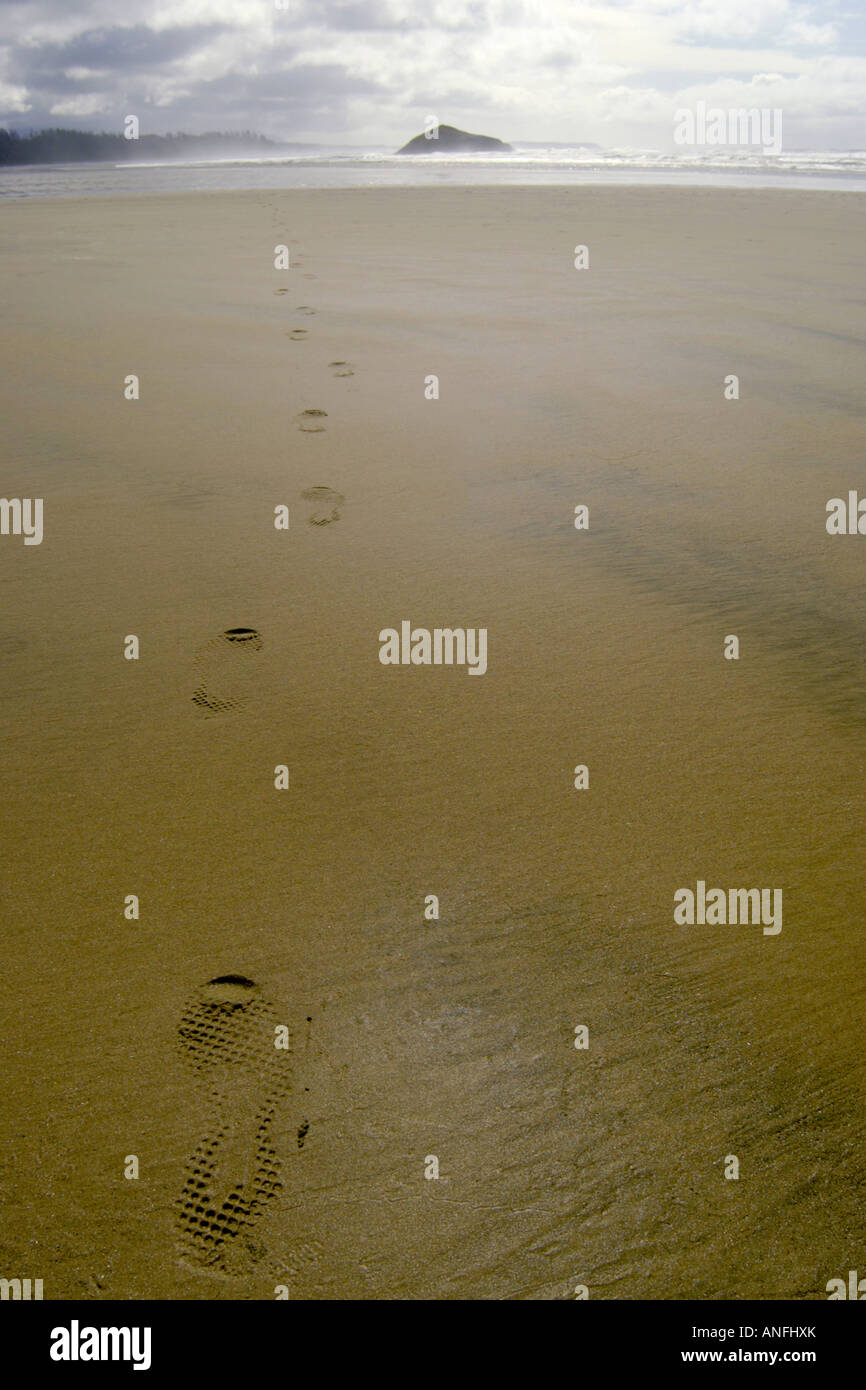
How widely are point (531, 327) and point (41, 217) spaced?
38.7 feet

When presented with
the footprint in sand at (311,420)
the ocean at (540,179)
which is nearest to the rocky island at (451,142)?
the ocean at (540,179)

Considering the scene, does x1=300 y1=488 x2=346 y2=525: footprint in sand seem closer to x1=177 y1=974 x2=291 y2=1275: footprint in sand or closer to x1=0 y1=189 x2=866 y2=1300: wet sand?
x1=0 y1=189 x2=866 y2=1300: wet sand

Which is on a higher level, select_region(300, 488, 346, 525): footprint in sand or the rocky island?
the rocky island

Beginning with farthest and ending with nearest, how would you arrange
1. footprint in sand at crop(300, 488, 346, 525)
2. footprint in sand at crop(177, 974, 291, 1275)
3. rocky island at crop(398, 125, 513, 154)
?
rocky island at crop(398, 125, 513, 154) → footprint in sand at crop(300, 488, 346, 525) → footprint in sand at crop(177, 974, 291, 1275)

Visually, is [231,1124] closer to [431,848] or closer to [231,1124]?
[231,1124]

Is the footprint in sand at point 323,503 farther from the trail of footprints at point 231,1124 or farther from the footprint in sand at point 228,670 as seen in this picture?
the trail of footprints at point 231,1124

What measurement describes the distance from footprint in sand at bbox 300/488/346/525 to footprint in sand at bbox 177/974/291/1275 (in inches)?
93.9

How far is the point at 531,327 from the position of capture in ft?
21.4

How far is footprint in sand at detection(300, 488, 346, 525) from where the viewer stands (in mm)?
3752

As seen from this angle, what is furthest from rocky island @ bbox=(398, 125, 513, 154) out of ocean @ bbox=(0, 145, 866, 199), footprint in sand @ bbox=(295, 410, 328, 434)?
footprint in sand @ bbox=(295, 410, 328, 434)

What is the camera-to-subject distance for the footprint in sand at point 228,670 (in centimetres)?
266

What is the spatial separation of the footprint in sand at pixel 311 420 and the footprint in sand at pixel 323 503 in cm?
81

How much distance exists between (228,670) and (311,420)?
8.15ft

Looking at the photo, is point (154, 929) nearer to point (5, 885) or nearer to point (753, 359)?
point (5, 885)
